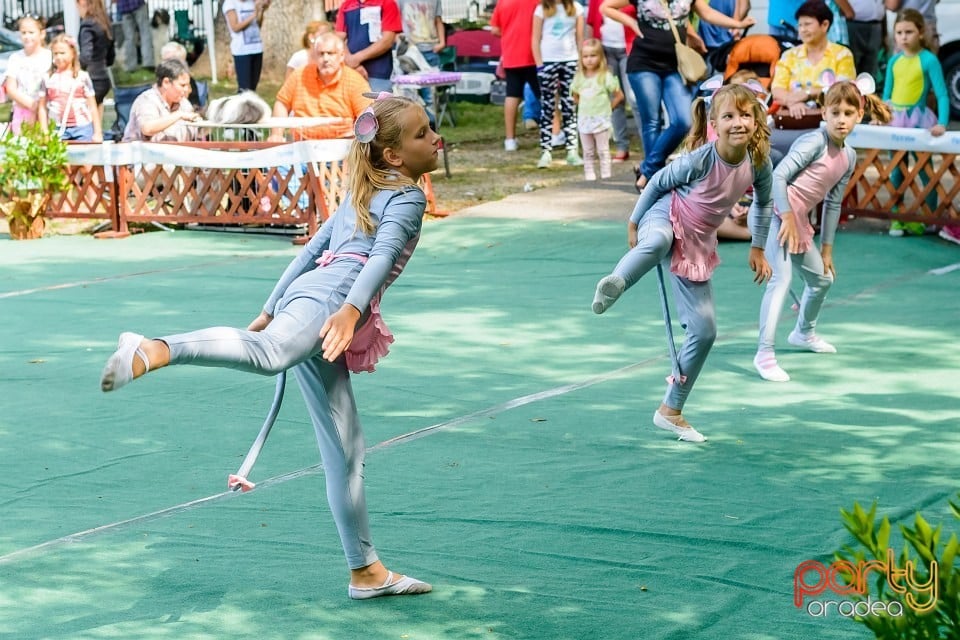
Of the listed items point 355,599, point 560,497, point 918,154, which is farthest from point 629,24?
point 355,599

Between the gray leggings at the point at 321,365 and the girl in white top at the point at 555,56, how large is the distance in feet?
37.3

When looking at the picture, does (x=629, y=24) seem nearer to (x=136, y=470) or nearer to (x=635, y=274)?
(x=635, y=274)

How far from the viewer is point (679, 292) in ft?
20.5

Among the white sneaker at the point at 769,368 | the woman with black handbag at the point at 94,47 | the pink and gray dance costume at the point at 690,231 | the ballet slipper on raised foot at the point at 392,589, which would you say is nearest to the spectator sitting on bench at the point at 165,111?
the woman with black handbag at the point at 94,47

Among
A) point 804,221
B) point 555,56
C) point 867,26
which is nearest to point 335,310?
point 804,221

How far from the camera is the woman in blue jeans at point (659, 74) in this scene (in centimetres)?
1186

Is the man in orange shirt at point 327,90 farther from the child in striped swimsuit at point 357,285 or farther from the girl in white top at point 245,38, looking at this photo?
the child in striped swimsuit at point 357,285

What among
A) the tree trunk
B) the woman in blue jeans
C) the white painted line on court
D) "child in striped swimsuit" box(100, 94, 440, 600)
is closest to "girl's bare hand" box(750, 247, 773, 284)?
"child in striped swimsuit" box(100, 94, 440, 600)

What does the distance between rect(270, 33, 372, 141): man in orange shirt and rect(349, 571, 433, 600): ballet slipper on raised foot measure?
791 centimetres

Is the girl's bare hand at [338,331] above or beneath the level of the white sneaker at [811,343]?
above

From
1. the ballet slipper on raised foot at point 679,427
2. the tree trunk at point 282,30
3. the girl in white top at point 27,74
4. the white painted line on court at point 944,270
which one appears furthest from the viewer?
the tree trunk at point 282,30

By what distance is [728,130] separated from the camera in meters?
6.05

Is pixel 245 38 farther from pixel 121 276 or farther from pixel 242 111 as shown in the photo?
pixel 121 276

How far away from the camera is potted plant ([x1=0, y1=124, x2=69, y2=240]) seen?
40.2ft
